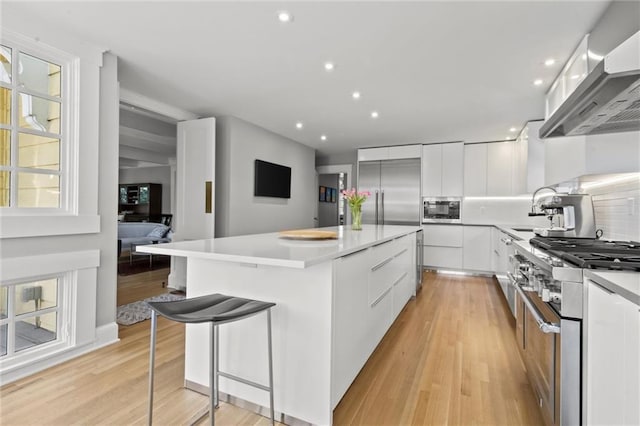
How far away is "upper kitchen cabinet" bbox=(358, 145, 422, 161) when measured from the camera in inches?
235

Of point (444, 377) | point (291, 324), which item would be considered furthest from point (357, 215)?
point (291, 324)

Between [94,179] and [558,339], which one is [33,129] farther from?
[558,339]

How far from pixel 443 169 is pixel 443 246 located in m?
1.40

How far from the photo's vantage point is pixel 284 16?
2102mm

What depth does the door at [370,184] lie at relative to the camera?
622 centimetres

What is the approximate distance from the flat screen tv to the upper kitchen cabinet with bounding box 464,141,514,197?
320 centimetres

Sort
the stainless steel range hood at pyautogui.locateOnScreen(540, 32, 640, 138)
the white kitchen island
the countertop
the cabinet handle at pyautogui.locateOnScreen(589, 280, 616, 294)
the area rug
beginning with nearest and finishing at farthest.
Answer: the countertop → the cabinet handle at pyautogui.locateOnScreen(589, 280, 616, 294) → the stainless steel range hood at pyautogui.locateOnScreen(540, 32, 640, 138) → the white kitchen island → the area rug

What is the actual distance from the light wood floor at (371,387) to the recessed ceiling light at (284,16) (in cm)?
241

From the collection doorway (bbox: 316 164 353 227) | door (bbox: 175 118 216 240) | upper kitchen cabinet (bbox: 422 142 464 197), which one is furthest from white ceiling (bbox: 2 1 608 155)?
doorway (bbox: 316 164 353 227)

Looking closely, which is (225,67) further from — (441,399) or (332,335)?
(441,399)

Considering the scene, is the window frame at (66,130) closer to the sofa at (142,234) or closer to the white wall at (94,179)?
the white wall at (94,179)

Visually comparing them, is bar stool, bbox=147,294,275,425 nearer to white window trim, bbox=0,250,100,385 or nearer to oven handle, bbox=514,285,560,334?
oven handle, bbox=514,285,560,334

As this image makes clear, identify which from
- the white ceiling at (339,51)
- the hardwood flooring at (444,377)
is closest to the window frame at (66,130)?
the white ceiling at (339,51)

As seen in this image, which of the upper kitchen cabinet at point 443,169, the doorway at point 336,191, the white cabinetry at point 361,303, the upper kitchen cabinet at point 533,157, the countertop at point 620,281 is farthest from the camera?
the doorway at point 336,191
